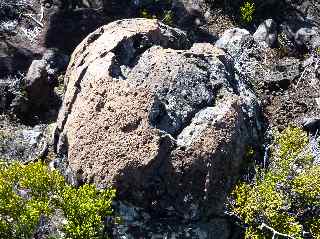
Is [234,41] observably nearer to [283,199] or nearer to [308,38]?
[308,38]

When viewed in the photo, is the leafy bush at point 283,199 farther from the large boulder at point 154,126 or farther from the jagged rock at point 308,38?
the jagged rock at point 308,38

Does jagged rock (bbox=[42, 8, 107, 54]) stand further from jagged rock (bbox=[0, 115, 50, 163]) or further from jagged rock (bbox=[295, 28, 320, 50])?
jagged rock (bbox=[295, 28, 320, 50])

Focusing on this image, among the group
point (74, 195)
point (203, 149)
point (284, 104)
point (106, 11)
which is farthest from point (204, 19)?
point (74, 195)

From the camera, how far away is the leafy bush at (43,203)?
11156 mm

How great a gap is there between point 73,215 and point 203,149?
11.0 ft

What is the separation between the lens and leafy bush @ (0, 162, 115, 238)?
11156 millimetres

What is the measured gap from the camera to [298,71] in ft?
56.7

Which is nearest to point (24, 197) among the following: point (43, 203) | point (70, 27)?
point (43, 203)

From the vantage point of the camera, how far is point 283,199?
513 inches

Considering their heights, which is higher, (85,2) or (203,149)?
(85,2)

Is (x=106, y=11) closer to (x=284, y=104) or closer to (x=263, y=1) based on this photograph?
(x=263, y=1)

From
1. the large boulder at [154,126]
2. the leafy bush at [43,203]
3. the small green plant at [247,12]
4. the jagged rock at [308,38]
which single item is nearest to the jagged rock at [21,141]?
the large boulder at [154,126]

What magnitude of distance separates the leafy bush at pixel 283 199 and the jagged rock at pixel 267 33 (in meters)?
5.79

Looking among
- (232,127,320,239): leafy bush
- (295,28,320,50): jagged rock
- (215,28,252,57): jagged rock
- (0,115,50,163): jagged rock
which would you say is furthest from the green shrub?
(295,28,320,50): jagged rock
